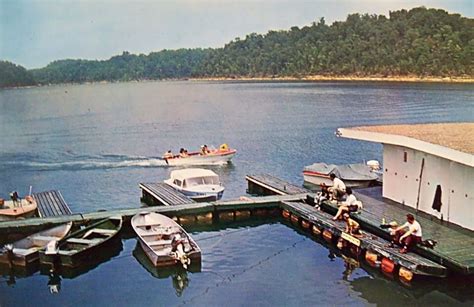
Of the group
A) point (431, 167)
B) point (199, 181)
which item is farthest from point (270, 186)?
point (431, 167)

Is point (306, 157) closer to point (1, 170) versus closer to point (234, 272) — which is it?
point (1, 170)

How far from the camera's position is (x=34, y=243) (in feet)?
58.9

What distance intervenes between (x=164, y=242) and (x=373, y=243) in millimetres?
5309

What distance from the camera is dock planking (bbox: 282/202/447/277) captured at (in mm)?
14227

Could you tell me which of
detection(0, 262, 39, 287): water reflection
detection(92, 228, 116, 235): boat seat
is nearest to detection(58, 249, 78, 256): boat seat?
detection(0, 262, 39, 287): water reflection

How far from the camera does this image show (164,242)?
55.9 feet

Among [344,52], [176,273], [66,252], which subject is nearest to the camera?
[176,273]

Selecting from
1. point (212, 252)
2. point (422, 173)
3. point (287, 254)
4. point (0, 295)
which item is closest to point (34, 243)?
point (0, 295)

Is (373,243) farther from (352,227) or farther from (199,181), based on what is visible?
(199,181)

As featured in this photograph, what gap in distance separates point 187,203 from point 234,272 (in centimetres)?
643

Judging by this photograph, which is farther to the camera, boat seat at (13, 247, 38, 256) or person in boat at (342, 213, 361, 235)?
person in boat at (342, 213, 361, 235)

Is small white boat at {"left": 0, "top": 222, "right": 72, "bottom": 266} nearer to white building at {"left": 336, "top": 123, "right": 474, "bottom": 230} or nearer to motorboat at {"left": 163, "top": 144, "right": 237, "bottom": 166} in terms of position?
white building at {"left": 336, "top": 123, "right": 474, "bottom": 230}

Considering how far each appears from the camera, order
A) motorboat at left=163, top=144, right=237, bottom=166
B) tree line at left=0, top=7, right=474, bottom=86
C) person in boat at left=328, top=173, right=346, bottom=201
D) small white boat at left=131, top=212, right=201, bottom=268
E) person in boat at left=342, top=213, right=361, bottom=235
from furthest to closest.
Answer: tree line at left=0, top=7, right=474, bottom=86, motorboat at left=163, top=144, right=237, bottom=166, person in boat at left=328, top=173, right=346, bottom=201, person in boat at left=342, top=213, right=361, bottom=235, small white boat at left=131, top=212, right=201, bottom=268

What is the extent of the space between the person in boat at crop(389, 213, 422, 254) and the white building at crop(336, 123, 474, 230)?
5.74 ft
